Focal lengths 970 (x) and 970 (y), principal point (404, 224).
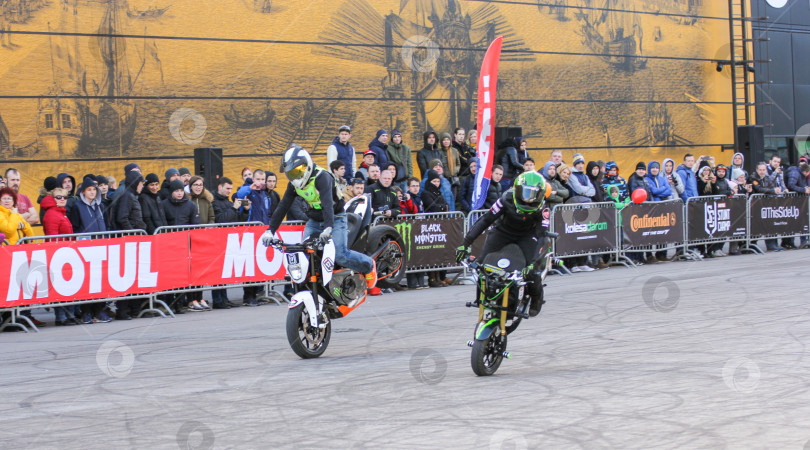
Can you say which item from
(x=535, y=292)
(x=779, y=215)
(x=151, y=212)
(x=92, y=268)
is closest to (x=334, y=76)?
A: (x=151, y=212)

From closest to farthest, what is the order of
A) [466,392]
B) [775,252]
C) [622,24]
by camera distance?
[466,392] → [775,252] → [622,24]

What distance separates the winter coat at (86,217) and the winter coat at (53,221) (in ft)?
0.42

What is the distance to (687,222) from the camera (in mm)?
19453

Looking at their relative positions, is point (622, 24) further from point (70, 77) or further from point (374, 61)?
point (70, 77)

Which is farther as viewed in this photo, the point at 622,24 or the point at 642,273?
the point at 622,24

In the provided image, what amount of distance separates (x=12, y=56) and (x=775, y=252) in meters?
15.8

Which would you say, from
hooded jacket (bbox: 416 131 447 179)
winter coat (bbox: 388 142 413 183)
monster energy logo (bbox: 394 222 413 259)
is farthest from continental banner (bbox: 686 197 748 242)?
Answer: monster energy logo (bbox: 394 222 413 259)

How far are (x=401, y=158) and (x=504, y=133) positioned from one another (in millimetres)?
2811

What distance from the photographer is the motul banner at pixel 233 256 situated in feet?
45.7

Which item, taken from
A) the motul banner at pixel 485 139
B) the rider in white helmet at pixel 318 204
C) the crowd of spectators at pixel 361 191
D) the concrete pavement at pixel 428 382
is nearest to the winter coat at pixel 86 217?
the crowd of spectators at pixel 361 191

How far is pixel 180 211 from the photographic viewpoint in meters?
14.1

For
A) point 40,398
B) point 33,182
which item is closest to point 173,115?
point 33,182

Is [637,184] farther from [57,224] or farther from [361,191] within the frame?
[57,224]

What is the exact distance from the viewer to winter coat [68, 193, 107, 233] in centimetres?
1314
